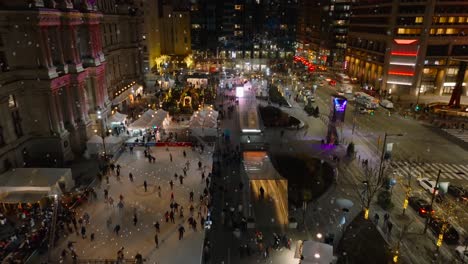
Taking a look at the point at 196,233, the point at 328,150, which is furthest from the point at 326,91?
the point at 196,233

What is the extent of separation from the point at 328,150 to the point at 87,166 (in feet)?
90.5

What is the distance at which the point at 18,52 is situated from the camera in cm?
3262

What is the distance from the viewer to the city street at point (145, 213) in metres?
22.7

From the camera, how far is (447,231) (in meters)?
25.5

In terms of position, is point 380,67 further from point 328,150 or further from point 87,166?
point 87,166

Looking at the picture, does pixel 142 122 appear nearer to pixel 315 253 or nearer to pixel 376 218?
pixel 315 253

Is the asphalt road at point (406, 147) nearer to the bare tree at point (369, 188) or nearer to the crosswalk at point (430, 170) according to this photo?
the crosswalk at point (430, 170)

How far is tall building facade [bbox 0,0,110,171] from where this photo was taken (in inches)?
1235

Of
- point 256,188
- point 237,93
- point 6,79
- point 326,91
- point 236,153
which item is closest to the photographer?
point 256,188

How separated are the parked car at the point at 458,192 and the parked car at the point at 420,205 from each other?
406cm

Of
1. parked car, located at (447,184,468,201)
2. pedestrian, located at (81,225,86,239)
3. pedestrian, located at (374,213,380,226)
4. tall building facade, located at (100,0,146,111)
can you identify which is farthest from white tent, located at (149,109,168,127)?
parked car, located at (447,184,468,201)

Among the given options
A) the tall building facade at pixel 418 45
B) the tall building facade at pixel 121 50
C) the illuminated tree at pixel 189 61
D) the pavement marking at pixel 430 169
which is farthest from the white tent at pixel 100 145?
the illuminated tree at pixel 189 61

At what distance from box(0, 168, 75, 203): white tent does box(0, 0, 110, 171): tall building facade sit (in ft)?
10.6

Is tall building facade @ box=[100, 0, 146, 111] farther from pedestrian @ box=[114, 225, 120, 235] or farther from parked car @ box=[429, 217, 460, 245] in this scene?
parked car @ box=[429, 217, 460, 245]
